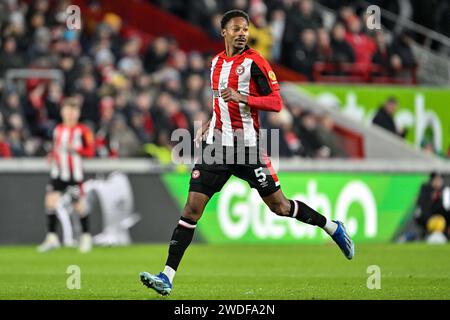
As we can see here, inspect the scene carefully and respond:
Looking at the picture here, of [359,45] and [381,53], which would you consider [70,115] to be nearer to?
[359,45]

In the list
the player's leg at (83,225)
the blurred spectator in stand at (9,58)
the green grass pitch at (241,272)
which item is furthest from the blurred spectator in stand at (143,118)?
the player's leg at (83,225)

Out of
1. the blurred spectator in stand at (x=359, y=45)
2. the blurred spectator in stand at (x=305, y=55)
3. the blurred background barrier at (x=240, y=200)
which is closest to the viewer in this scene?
the blurred background barrier at (x=240, y=200)

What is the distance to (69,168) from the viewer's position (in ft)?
59.3

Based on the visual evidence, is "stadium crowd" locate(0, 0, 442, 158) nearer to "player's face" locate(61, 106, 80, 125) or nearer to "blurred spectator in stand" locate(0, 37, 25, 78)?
"blurred spectator in stand" locate(0, 37, 25, 78)

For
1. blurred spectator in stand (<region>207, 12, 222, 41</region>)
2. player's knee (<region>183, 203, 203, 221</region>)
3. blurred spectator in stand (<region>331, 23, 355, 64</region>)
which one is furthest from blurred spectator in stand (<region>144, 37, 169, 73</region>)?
player's knee (<region>183, 203, 203, 221</region>)

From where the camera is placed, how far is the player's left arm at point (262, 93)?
10406 millimetres

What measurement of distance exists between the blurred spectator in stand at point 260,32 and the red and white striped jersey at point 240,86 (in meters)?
12.6

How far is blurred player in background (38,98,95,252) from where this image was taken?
17.8 metres

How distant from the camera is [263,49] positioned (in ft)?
78.6

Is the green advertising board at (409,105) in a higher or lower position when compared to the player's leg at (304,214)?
higher

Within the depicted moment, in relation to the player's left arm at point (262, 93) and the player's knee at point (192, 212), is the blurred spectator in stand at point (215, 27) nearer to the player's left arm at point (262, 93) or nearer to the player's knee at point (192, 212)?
the player's left arm at point (262, 93)

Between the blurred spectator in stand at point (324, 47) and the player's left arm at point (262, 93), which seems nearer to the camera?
the player's left arm at point (262, 93)
